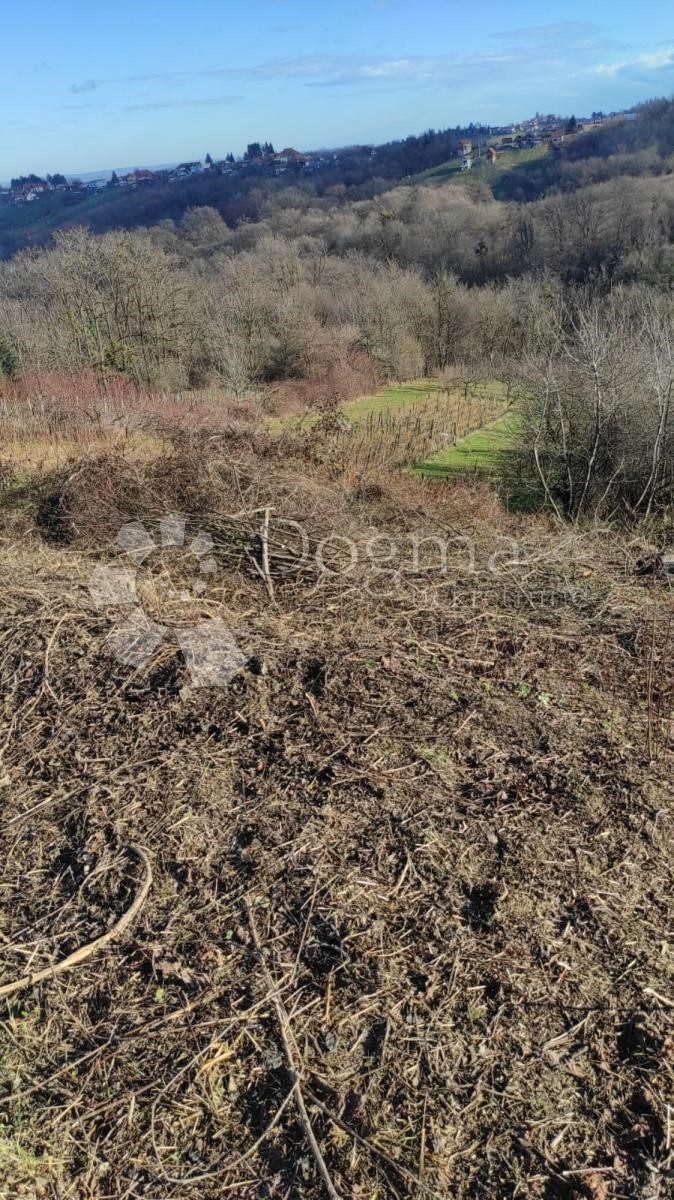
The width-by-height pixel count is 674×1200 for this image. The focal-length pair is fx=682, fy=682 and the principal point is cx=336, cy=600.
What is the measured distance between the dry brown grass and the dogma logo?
10cm

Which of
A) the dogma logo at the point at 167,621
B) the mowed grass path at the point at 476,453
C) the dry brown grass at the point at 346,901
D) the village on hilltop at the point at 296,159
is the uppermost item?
the village on hilltop at the point at 296,159

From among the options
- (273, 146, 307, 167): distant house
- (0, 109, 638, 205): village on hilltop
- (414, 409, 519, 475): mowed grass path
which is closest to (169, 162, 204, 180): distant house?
(0, 109, 638, 205): village on hilltop

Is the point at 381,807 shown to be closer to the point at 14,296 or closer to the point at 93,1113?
the point at 93,1113

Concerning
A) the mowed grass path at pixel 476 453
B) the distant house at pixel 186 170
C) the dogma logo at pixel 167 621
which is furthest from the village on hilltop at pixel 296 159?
the dogma logo at pixel 167 621

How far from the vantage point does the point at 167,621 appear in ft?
13.6

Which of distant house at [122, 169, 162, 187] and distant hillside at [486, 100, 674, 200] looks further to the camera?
distant house at [122, 169, 162, 187]

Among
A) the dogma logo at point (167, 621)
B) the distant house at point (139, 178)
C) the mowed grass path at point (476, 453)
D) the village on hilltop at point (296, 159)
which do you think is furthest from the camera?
the distant house at point (139, 178)

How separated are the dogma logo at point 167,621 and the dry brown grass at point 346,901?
96 millimetres

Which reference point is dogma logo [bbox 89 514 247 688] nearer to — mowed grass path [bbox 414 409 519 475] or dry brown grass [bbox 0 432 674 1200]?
dry brown grass [bbox 0 432 674 1200]

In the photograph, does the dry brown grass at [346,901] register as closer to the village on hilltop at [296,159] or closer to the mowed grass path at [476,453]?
the mowed grass path at [476,453]

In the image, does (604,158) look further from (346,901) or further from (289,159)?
(346,901)

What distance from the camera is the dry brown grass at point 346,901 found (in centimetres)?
187

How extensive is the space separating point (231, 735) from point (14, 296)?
119ft

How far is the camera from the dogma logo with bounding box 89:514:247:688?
12.4 ft
